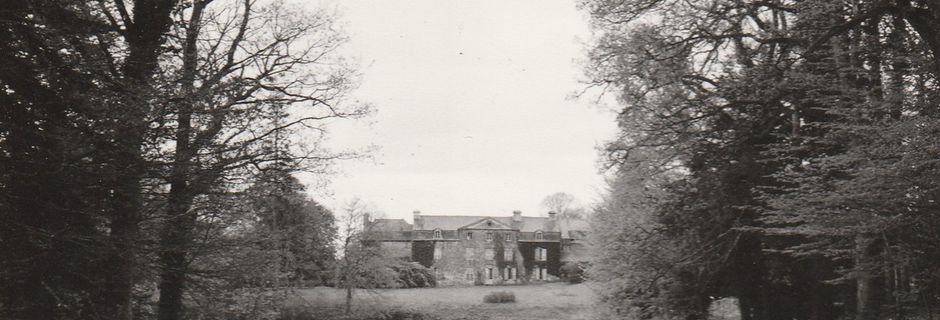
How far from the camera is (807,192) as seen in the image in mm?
10938

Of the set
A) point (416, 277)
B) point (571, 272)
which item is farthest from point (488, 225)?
point (416, 277)

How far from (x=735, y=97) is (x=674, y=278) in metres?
6.80

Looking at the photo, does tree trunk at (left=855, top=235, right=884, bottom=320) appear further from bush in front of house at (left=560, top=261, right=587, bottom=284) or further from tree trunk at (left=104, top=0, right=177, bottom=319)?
bush in front of house at (left=560, top=261, right=587, bottom=284)

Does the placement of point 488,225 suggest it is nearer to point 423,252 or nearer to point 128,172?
point 423,252

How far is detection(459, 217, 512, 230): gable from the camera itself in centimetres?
6725

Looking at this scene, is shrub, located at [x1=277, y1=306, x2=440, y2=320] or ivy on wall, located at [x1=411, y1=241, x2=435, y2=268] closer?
shrub, located at [x1=277, y1=306, x2=440, y2=320]

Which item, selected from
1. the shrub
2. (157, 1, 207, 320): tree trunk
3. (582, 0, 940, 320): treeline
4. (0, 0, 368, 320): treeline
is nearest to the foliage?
the shrub

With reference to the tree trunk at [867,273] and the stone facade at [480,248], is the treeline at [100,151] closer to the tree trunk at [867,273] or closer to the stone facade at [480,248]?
the tree trunk at [867,273]

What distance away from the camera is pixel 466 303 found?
44031 mm

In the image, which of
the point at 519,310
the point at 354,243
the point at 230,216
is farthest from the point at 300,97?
the point at 519,310

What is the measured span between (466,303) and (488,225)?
78.4ft

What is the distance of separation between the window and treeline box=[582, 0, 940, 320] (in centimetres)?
4870

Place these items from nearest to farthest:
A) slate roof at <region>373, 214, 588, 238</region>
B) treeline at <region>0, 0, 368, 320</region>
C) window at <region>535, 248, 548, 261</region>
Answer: treeline at <region>0, 0, 368, 320</region> → slate roof at <region>373, 214, 588, 238</region> → window at <region>535, 248, 548, 261</region>

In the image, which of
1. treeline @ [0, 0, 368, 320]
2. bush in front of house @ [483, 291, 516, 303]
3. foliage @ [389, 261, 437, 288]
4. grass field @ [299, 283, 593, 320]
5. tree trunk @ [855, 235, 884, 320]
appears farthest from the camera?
foliage @ [389, 261, 437, 288]
